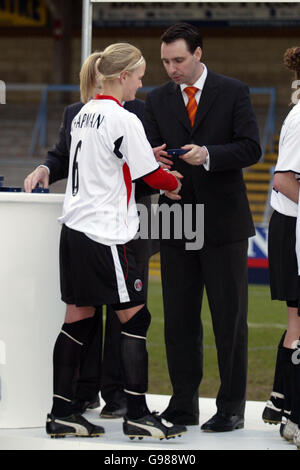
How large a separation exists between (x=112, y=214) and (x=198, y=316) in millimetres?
807

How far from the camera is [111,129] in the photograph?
348cm

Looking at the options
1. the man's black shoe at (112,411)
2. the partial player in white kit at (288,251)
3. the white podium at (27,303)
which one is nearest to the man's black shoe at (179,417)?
the man's black shoe at (112,411)

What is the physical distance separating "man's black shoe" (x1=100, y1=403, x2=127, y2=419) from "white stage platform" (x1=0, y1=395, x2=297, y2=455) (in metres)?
0.09

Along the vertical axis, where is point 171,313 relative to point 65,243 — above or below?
below

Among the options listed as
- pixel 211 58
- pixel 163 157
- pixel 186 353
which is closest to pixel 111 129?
pixel 163 157

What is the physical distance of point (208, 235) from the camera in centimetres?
394

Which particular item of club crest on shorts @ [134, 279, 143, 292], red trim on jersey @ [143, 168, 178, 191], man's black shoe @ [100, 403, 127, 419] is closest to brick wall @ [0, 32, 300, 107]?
man's black shoe @ [100, 403, 127, 419]

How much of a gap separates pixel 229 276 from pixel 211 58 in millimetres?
19338

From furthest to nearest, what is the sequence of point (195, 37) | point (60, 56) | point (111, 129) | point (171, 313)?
point (60, 56) < point (171, 313) < point (195, 37) < point (111, 129)

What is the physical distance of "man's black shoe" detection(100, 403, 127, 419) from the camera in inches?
167

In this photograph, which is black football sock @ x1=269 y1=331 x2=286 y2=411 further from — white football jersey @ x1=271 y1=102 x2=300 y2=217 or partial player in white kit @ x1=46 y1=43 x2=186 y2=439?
white football jersey @ x1=271 y1=102 x2=300 y2=217

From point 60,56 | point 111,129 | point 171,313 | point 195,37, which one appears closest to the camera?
point 111,129

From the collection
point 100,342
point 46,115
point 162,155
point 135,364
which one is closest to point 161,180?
point 162,155

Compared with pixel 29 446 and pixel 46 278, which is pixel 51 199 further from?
pixel 29 446
